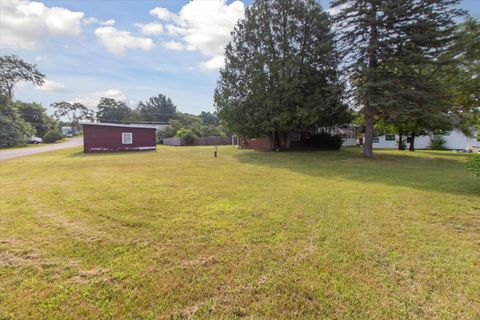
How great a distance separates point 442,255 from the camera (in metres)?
2.84

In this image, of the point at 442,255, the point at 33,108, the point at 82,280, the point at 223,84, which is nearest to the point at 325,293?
the point at 442,255

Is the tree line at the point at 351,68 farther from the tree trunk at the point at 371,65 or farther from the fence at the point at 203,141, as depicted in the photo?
the fence at the point at 203,141

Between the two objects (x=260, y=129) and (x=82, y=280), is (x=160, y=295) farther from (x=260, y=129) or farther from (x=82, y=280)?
(x=260, y=129)

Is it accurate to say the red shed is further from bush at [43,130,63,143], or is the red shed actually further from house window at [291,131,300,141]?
bush at [43,130,63,143]

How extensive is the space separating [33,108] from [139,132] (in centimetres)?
3657

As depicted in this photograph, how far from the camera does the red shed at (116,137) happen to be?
783 inches

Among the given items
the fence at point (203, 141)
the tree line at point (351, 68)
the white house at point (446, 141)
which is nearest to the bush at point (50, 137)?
the fence at point (203, 141)

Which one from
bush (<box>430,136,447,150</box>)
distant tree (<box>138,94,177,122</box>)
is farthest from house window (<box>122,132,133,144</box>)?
distant tree (<box>138,94,177,122</box>)

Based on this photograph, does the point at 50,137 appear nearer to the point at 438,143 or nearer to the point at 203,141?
the point at 203,141

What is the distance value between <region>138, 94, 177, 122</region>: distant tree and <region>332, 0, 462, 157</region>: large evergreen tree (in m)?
71.5

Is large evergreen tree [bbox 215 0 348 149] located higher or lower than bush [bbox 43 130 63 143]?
higher

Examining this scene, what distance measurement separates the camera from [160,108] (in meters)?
80.9

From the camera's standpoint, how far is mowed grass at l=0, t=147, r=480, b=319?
6.79 feet

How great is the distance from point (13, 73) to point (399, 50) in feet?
177
